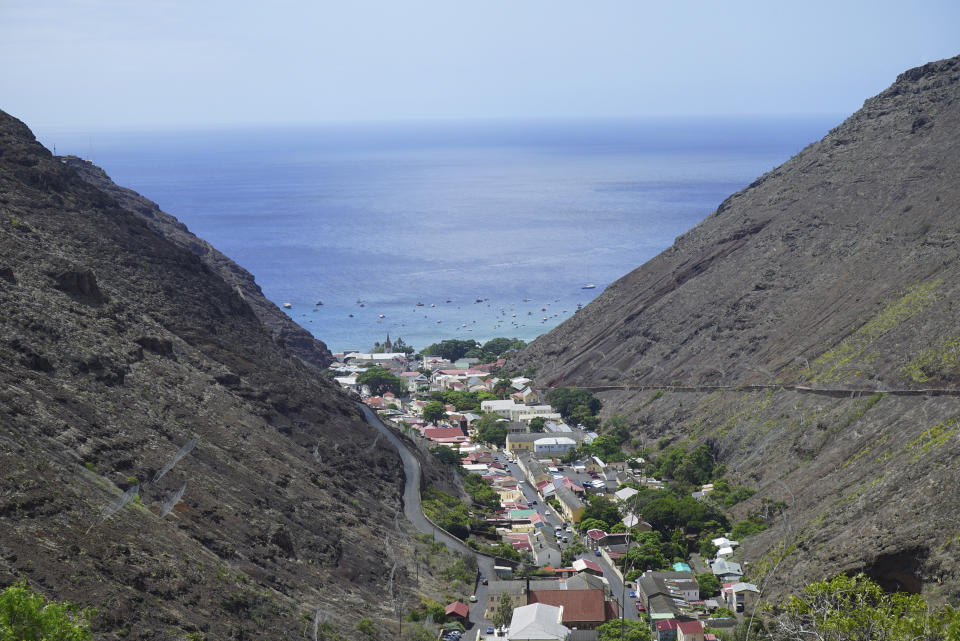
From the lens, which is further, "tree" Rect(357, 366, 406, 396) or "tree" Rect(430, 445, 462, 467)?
"tree" Rect(357, 366, 406, 396)

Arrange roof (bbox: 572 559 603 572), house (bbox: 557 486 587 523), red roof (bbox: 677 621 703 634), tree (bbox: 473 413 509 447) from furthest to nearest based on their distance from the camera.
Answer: tree (bbox: 473 413 509 447) < house (bbox: 557 486 587 523) < roof (bbox: 572 559 603 572) < red roof (bbox: 677 621 703 634)

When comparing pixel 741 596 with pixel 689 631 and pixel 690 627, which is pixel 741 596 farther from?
pixel 689 631

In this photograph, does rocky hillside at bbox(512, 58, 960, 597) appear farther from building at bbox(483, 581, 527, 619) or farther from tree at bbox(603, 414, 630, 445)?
building at bbox(483, 581, 527, 619)

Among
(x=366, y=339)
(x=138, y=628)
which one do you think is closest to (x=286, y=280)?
(x=366, y=339)

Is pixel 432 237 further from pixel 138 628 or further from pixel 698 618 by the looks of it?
pixel 138 628

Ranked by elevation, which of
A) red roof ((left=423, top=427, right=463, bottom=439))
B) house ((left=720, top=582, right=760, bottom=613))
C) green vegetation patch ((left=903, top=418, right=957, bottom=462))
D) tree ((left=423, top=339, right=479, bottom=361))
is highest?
tree ((left=423, top=339, right=479, bottom=361))

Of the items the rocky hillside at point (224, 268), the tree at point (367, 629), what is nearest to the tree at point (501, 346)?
the rocky hillside at point (224, 268)

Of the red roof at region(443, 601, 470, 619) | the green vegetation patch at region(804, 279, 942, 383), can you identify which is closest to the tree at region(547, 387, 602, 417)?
the green vegetation patch at region(804, 279, 942, 383)
